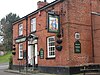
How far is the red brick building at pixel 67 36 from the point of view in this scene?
2097cm

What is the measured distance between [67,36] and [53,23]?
1552 mm

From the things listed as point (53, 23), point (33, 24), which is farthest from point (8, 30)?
point (53, 23)

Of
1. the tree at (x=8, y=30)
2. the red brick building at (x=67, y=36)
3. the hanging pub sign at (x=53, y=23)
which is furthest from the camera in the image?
the tree at (x=8, y=30)

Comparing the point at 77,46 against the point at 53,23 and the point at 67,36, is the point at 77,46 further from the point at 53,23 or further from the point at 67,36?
the point at 53,23

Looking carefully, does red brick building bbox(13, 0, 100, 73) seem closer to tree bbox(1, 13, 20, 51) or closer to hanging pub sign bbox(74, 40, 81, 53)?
hanging pub sign bbox(74, 40, 81, 53)

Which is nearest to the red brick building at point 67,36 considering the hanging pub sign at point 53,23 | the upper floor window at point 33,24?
the hanging pub sign at point 53,23

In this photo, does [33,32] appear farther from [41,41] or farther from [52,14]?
[52,14]

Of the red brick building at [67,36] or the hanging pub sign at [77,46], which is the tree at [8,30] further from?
the hanging pub sign at [77,46]

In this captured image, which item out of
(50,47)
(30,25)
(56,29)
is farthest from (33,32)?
(56,29)

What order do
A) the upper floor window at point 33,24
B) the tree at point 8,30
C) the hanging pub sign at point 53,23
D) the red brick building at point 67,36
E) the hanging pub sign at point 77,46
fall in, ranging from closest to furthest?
the hanging pub sign at point 53,23, the red brick building at point 67,36, the hanging pub sign at point 77,46, the upper floor window at point 33,24, the tree at point 8,30

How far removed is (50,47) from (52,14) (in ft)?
11.9

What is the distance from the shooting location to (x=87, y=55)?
72.1ft

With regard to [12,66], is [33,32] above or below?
above

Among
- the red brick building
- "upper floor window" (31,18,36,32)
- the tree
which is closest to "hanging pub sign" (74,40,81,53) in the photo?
the red brick building
